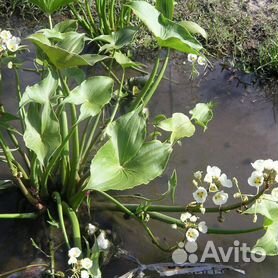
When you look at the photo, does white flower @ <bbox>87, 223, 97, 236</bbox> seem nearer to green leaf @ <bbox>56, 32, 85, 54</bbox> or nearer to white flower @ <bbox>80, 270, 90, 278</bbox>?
white flower @ <bbox>80, 270, 90, 278</bbox>

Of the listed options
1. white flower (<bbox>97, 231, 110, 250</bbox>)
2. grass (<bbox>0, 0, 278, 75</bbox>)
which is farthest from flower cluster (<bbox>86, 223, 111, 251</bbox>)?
grass (<bbox>0, 0, 278, 75</bbox>)

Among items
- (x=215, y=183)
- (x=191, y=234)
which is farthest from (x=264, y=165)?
(x=191, y=234)

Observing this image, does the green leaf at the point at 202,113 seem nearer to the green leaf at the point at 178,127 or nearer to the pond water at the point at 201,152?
the green leaf at the point at 178,127

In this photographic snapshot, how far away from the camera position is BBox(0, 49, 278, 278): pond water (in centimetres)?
166

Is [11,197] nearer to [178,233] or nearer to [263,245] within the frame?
[178,233]

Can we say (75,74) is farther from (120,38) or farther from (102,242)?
(102,242)

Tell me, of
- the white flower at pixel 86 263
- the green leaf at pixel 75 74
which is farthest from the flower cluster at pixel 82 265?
the green leaf at pixel 75 74

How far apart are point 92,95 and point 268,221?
0.57 m

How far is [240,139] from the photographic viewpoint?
6.83 ft

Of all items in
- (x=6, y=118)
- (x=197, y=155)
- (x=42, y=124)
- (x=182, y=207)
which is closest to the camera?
(x=42, y=124)

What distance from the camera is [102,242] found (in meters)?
1.56

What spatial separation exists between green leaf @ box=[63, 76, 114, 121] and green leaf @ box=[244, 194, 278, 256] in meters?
0.48

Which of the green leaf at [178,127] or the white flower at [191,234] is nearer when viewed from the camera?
the white flower at [191,234]

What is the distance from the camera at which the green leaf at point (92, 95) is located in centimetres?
139
